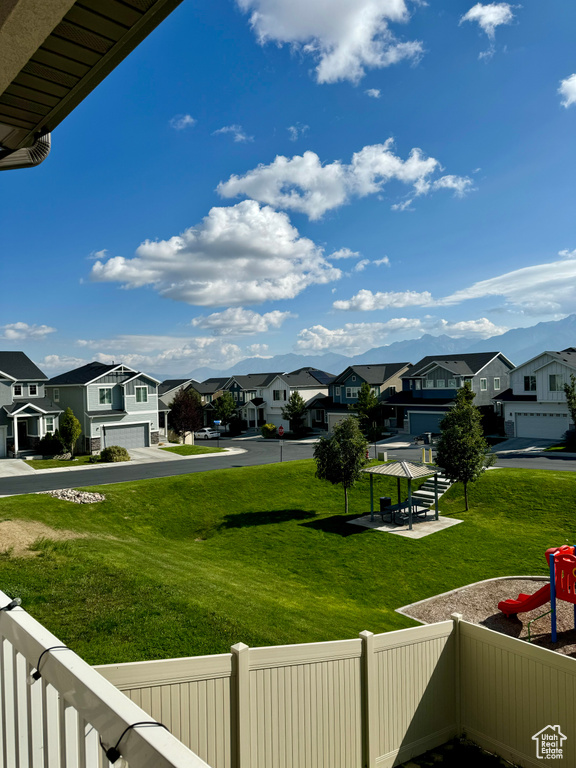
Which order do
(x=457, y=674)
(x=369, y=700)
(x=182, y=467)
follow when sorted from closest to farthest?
1. (x=369, y=700)
2. (x=457, y=674)
3. (x=182, y=467)

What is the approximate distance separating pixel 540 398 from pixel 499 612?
104ft

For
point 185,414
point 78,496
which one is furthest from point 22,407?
point 78,496

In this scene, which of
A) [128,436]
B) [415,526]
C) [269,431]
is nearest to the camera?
[415,526]

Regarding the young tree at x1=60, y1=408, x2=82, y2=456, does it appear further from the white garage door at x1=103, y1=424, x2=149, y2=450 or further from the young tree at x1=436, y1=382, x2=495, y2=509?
the young tree at x1=436, y1=382, x2=495, y2=509

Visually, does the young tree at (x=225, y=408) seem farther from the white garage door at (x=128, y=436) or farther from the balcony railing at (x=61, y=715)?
the balcony railing at (x=61, y=715)

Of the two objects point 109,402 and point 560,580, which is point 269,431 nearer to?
point 109,402

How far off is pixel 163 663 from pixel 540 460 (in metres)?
30.1

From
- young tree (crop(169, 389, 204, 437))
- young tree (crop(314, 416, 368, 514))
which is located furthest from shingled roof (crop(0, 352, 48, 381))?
young tree (crop(314, 416, 368, 514))

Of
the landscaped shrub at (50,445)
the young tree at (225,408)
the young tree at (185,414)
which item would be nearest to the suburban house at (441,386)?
the young tree at (225,408)

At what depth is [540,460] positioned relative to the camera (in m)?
30.9

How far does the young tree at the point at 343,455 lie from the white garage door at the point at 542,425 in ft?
80.8

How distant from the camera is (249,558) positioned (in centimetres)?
→ 1653

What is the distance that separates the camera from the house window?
130ft

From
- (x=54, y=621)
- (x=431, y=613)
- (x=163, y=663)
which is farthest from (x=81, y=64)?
(x=431, y=613)
